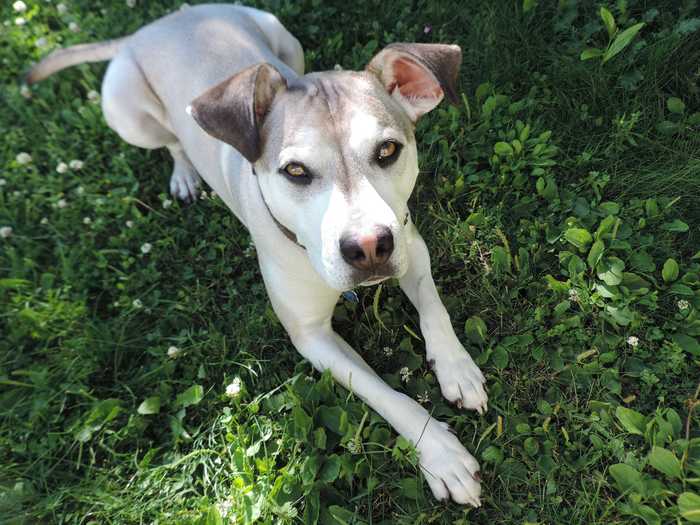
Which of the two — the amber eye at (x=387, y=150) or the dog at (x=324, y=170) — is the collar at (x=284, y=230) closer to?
the dog at (x=324, y=170)

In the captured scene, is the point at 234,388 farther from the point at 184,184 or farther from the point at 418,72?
the point at 418,72

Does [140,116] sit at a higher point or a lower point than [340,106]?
lower

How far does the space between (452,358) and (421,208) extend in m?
1.07

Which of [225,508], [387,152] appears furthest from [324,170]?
[225,508]

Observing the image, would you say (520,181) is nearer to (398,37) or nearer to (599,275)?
(599,275)

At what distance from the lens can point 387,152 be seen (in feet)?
7.73

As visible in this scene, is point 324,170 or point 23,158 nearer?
point 324,170

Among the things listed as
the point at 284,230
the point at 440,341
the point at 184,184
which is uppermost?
the point at 284,230

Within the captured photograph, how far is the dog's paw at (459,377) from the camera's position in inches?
113

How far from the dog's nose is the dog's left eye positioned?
1.06ft

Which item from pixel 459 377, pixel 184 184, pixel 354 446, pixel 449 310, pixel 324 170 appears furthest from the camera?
pixel 184 184

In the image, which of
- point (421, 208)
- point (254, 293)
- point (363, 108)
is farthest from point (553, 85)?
point (254, 293)

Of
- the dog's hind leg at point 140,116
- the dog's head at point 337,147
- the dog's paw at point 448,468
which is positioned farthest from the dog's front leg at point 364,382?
the dog's hind leg at point 140,116

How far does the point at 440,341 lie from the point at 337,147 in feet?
3.97
